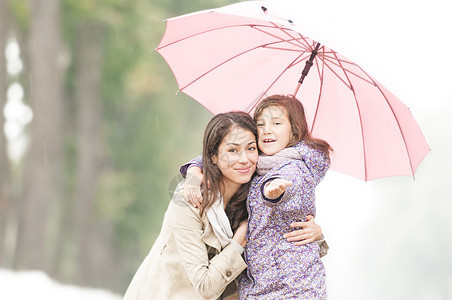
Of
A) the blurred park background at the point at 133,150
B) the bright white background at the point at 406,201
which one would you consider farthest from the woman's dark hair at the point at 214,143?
the blurred park background at the point at 133,150

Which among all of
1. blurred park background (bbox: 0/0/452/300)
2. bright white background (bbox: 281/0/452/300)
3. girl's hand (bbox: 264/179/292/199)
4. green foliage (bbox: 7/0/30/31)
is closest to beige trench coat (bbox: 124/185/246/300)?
girl's hand (bbox: 264/179/292/199)

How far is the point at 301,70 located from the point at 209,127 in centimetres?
90

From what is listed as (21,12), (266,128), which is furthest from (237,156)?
(21,12)

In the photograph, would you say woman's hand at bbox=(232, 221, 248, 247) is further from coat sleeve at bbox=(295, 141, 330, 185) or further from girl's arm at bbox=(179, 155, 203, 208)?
coat sleeve at bbox=(295, 141, 330, 185)

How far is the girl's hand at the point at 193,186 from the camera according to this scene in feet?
9.18

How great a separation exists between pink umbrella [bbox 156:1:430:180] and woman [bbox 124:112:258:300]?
2.26 ft

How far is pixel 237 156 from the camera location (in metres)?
2.79

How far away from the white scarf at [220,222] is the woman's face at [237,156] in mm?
139

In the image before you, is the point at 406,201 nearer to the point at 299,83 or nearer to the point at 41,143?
the point at 299,83

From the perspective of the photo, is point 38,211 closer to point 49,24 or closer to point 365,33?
point 49,24

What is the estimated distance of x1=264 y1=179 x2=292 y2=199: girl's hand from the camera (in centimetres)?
253

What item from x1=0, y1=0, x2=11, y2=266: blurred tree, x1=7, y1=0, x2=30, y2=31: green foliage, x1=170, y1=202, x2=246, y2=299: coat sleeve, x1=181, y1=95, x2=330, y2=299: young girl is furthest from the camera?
x1=7, y1=0, x2=30, y2=31: green foliage

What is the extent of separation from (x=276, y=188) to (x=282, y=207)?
0.16 metres

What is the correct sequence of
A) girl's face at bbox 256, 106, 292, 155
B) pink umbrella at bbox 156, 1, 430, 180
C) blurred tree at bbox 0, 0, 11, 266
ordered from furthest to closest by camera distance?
blurred tree at bbox 0, 0, 11, 266, pink umbrella at bbox 156, 1, 430, 180, girl's face at bbox 256, 106, 292, 155
